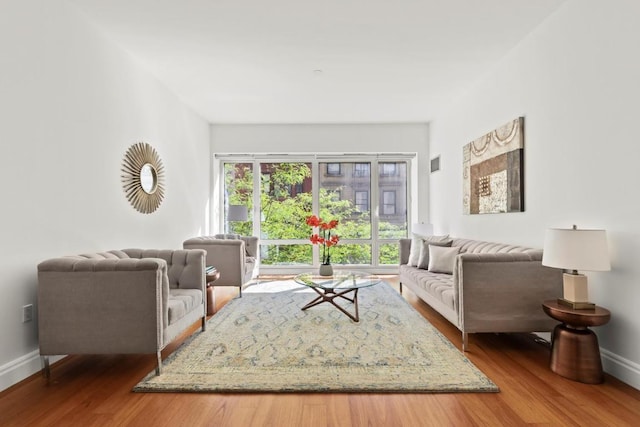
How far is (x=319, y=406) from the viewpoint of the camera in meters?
1.97

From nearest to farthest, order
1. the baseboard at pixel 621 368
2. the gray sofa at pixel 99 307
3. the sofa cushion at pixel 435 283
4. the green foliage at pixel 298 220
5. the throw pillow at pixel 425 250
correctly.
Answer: the baseboard at pixel 621 368 < the gray sofa at pixel 99 307 < the sofa cushion at pixel 435 283 < the throw pillow at pixel 425 250 < the green foliage at pixel 298 220

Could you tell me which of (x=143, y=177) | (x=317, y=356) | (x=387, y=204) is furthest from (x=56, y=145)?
(x=387, y=204)

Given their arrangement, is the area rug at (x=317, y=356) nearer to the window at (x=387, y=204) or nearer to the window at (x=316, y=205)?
the window at (x=316, y=205)

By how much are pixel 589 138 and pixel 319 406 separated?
2.66 m

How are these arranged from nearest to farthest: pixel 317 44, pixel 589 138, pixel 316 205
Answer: pixel 589 138
pixel 317 44
pixel 316 205

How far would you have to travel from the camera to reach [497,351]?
2.75 metres

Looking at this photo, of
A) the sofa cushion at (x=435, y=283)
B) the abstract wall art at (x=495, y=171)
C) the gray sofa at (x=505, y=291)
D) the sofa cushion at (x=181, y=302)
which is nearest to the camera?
the sofa cushion at (x=181, y=302)

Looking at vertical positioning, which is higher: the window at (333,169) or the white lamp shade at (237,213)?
the window at (333,169)

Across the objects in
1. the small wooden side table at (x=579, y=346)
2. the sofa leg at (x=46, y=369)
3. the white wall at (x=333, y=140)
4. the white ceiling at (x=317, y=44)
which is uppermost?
the white ceiling at (x=317, y=44)

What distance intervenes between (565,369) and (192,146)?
519cm

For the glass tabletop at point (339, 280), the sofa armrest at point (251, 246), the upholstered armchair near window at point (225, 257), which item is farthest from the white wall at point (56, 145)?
the glass tabletop at point (339, 280)

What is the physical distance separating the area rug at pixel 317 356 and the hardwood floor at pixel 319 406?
0.29ft

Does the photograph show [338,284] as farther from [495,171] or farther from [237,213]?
[237,213]

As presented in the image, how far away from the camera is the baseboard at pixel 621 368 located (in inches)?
84.4
